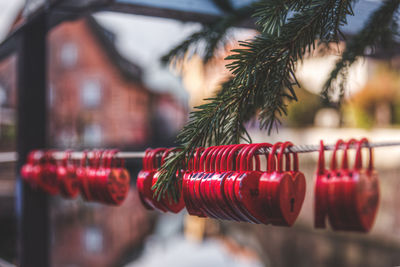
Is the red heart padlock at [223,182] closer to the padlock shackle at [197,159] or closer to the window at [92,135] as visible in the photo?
the padlock shackle at [197,159]

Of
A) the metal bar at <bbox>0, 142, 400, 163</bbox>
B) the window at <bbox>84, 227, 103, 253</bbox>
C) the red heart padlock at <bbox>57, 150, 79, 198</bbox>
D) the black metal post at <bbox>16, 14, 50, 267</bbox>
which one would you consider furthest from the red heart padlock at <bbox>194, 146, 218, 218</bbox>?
the window at <bbox>84, 227, 103, 253</bbox>

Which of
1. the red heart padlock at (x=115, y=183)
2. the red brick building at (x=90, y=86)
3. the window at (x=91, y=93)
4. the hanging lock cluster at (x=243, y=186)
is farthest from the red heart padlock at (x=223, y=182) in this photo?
the window at (x=91, y=93)

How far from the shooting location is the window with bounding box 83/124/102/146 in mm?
18062

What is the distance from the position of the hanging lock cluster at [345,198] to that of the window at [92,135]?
1769cm

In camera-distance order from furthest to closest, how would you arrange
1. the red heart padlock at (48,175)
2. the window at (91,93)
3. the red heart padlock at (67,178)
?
the window at (91,93)
the red heart padlock at (48,175)
the red heart padlock at (67,178)

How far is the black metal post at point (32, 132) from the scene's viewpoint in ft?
7.46

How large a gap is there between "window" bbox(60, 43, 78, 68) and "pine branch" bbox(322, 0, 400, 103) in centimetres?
1792

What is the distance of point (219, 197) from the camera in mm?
844

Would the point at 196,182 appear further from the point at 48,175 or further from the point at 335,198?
the point at 48,175

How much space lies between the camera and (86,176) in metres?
1.57

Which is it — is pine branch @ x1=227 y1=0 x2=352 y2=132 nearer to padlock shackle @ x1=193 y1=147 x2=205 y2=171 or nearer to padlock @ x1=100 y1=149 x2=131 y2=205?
padlock shackle @ x1=193 y1=147 x2=205 y2=171

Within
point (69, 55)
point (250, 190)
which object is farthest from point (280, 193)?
point (69, 55)

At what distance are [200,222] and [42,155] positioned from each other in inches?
595

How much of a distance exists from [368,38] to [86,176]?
3.32 ft
